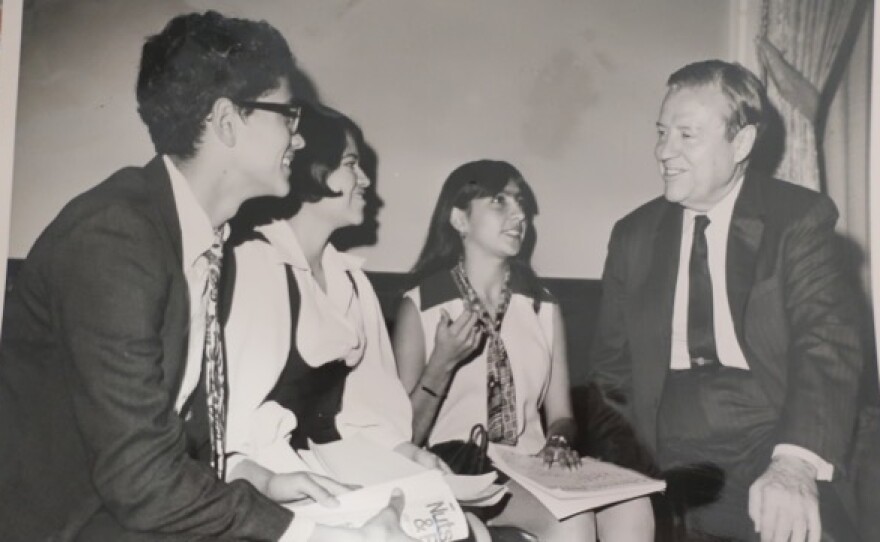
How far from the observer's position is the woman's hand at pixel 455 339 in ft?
4.80

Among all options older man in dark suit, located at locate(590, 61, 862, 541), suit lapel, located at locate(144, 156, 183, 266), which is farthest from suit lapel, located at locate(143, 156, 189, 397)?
older man in dark suit, located at locate(590, 61, 862, 541)

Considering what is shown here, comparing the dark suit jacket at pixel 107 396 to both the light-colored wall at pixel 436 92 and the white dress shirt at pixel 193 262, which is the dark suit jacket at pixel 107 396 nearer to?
the white dress shirt at pixel 193 262

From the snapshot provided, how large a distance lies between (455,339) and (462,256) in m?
0.14

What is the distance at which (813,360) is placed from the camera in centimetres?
149

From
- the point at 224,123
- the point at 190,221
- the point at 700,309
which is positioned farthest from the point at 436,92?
the point at 700,309

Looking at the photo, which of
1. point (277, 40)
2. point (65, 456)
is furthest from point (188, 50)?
point (65, 456)

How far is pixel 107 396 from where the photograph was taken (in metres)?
1.29

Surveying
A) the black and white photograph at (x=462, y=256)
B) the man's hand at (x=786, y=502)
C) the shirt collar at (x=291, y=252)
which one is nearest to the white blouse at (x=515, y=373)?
the black and white photograph at (x=462, y=256)

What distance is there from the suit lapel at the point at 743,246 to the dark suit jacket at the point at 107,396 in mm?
779

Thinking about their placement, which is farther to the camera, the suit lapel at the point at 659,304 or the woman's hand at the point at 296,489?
the suit lapel at the point at 659,304

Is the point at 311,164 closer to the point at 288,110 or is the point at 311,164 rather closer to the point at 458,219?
the point at 288,110

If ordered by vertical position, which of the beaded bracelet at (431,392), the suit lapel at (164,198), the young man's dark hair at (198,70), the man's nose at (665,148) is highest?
the young man's dark hair at (198,70)

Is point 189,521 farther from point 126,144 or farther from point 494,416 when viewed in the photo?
point 126,144

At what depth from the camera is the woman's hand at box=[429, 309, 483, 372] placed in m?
1.46
